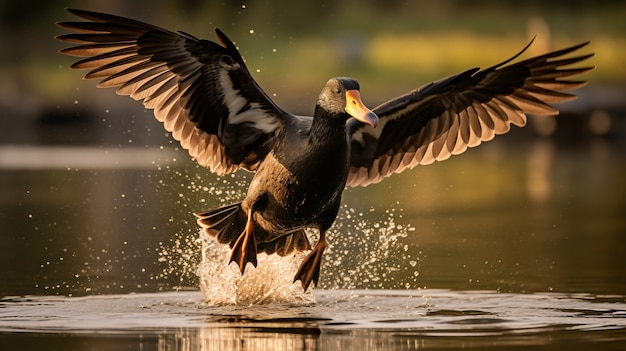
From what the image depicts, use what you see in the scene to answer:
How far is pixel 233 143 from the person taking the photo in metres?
11.9

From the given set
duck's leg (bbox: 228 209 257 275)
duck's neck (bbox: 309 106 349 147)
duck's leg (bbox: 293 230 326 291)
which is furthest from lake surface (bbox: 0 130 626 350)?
duck's neck (bbox: 309 106 349 147)

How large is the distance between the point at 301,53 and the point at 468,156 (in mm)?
19364

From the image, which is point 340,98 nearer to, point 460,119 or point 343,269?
point 460,119

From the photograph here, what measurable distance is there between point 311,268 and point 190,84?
5.00 ft

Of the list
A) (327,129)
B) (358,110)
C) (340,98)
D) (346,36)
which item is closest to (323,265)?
(327,129)

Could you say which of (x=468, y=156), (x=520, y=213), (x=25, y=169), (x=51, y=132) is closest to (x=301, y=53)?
(x=51, y=132)

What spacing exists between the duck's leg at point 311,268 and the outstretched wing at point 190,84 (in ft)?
2.57

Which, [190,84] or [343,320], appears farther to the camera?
[190,84]

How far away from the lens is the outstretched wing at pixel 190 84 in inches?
445

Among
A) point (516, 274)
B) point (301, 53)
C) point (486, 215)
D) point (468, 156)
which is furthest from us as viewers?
point (301, 53)

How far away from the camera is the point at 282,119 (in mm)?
11547

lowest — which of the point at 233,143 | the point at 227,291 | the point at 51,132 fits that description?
the point at 227,291

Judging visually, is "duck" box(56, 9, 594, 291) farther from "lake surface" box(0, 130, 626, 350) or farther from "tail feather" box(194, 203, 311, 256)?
"lake surface" box(0, 130, 626, 350)

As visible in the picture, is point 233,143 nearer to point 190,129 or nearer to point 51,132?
point 190,129
